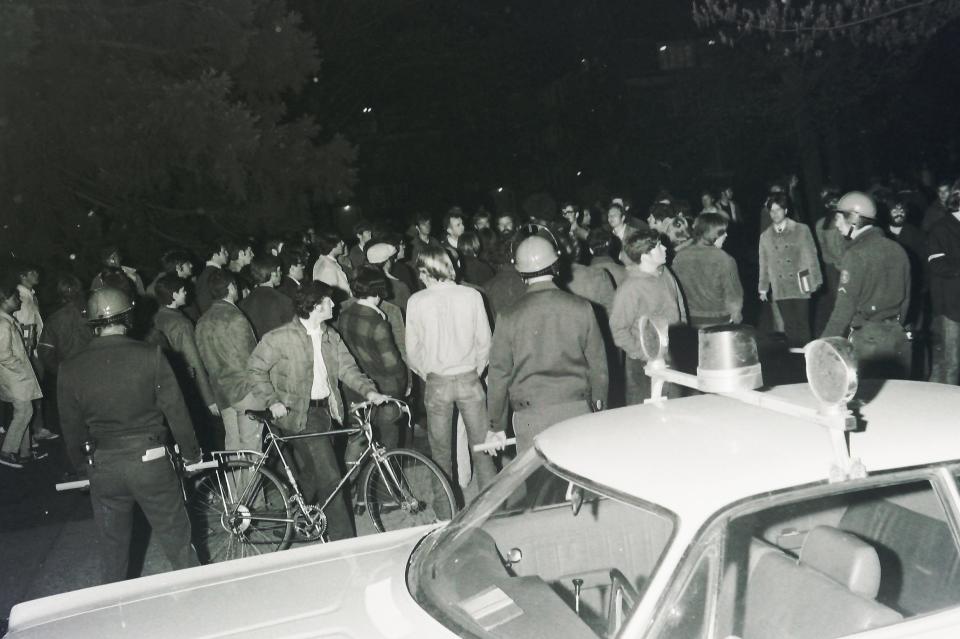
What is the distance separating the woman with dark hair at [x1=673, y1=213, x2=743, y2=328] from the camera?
7.24 meters

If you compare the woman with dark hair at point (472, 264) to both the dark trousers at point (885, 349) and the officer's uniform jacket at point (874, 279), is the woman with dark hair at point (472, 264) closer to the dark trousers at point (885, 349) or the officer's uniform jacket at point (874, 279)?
the officer's uniform jacket at point (874, 279)

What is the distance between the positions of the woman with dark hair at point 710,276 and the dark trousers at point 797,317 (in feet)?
7.26

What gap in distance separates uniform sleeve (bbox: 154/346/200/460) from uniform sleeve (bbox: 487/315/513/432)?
69.4 inches

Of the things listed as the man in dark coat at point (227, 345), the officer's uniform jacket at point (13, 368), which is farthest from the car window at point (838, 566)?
the officer's uniform jacket at point (13, 368)

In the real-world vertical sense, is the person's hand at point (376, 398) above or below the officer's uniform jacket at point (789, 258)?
below

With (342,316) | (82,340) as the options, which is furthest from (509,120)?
(342,316)

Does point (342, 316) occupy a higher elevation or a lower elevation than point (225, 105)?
lower

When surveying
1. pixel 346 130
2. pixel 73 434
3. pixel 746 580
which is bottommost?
pixel 746 580

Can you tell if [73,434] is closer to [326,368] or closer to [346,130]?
[326,368]

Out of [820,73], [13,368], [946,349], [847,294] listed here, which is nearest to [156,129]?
[13,368]

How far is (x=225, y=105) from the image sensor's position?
490 inches

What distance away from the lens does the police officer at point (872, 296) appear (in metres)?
6.16

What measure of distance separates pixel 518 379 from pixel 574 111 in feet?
83.3

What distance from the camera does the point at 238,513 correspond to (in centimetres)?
573
